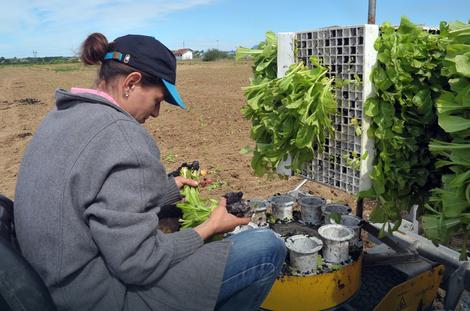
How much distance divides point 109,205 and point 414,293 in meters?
2.44

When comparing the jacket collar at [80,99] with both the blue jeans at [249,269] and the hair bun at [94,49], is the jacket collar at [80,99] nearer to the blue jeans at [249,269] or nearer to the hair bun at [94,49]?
the hair bun at [94,49]

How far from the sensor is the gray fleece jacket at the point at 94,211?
1915 millimetres

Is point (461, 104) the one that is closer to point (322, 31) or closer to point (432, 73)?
point (432, 73)

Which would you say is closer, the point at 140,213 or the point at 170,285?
the point at 140,213

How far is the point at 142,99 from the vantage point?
7.69ft

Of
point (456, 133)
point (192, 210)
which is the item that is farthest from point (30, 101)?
point (456, 133)

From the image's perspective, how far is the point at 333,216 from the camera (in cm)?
371

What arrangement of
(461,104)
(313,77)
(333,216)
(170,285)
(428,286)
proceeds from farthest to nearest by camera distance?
(333,216) < (428,286) < (313,77) < (170,285) < (461,104)

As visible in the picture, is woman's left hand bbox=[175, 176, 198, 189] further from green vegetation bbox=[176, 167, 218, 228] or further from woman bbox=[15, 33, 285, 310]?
woman bbox=[15, 33, 285, 310]

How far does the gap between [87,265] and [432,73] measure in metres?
2.00

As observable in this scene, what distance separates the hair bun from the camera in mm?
2318

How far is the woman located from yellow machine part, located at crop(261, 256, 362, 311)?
0.83 meters

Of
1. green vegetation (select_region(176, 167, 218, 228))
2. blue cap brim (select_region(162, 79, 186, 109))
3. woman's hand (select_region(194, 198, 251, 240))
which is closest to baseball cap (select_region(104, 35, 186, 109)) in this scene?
blue cap brim (select_region(162, 79, 186, 109))

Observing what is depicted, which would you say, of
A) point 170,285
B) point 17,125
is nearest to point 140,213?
point 170,285
